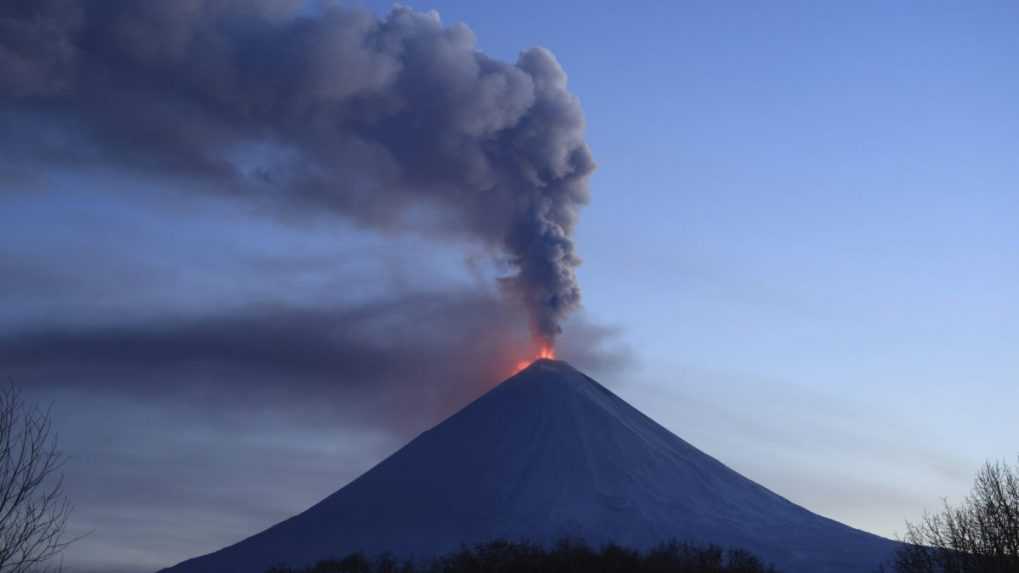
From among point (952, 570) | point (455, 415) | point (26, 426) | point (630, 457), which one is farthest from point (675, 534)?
point (26, 426)

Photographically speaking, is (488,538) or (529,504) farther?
(529,504)

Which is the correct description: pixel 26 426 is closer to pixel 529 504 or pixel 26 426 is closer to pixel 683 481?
pixel 529 504

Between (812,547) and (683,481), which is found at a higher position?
(683,481)

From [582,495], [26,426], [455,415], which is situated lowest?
[26,426]

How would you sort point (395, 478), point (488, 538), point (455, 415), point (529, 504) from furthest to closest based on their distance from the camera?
point (455, 415)
point (395, 478)
point (529, 504)
point (488, 538)

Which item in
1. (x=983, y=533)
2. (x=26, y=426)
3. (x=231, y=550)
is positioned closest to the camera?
(x=26, y=426)

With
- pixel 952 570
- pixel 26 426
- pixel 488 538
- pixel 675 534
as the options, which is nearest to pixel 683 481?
pixel 675 534
